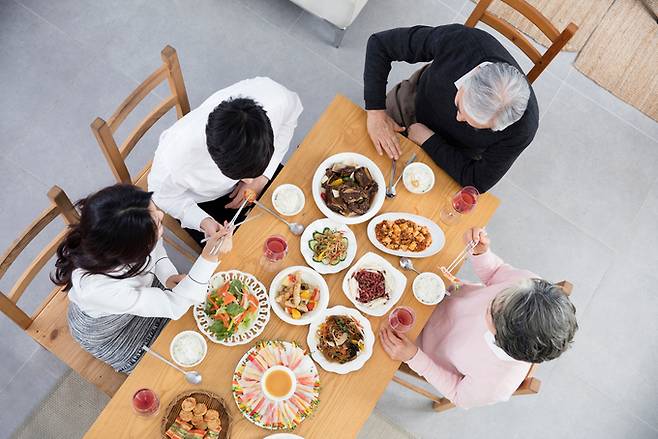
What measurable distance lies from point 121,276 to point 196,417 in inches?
18.3

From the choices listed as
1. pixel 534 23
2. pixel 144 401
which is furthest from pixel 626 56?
pixel 144 401

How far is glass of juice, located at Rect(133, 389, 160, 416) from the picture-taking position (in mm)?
1583

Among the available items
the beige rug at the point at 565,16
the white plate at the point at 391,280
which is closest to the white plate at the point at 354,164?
the white plate at the point at 391,280

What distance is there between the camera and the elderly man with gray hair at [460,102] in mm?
1779

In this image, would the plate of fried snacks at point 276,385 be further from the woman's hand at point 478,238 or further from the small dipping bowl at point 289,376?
the woman's hand at point 478,238

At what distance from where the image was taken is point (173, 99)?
2117mm

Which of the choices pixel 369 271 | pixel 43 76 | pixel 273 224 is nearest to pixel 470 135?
pixel 369 271

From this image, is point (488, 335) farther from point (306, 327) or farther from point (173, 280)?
point (173, 280)

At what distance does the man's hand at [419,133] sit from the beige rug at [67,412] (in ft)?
5.56

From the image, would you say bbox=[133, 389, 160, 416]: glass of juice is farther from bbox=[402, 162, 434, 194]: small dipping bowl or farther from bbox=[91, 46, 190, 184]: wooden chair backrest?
bbox=[402, 162, 434, 194]: small dipping bowl

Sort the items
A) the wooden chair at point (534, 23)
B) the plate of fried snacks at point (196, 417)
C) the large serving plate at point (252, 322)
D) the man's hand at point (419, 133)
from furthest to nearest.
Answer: the wooden chair at point (534, 23)
the man's hand at point (419, 133)
the large serving plate at point (252, 322)
the plate of fried snacks at point (196, 417)

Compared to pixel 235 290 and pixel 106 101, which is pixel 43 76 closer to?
pixel 106 101

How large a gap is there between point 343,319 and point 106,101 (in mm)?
1876

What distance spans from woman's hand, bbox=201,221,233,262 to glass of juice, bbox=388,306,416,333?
57 centimetres
